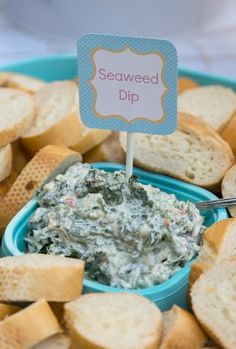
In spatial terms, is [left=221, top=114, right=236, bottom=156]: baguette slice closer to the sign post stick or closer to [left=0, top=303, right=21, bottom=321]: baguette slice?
the sign post stick

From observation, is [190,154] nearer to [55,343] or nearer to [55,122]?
[55,122]

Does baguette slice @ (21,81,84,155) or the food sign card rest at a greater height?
the food sign card

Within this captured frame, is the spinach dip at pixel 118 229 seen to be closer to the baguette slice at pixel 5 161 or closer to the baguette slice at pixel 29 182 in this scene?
the baguette slice at pixel 29 182

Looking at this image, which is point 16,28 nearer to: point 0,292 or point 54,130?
point 54,130

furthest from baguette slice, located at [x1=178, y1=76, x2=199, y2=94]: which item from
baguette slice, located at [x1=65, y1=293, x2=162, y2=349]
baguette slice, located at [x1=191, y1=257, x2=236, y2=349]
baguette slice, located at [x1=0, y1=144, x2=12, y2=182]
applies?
baguette slice, located at [x1=65, y1=293, x2=162, y2=349]

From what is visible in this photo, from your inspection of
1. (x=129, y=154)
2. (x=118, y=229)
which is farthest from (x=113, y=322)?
(x=129, y=154)

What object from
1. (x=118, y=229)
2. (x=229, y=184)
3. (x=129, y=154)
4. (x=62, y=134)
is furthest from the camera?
(x=62, y=134)

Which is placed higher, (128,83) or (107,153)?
(128,83)
